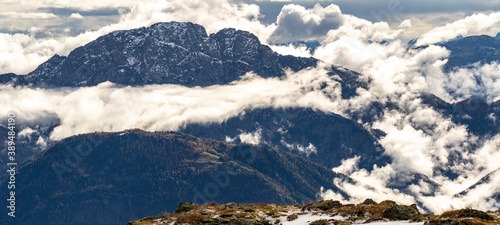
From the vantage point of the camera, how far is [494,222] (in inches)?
1620

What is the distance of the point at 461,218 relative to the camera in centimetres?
4125

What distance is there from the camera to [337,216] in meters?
50.8

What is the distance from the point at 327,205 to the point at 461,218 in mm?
19009

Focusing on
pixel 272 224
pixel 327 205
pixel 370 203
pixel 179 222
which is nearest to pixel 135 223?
pixel 179 222

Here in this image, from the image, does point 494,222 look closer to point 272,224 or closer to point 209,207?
point 272,224

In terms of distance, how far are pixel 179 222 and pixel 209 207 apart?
42.1ft

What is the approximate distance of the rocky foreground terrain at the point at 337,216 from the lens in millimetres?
42312

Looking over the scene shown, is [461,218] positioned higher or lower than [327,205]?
lower

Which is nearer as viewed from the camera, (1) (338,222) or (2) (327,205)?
(1) (338,222)

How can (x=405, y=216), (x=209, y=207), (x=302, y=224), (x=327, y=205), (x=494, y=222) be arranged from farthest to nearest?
(x=209, y=207), (x=327, y=205), (x=302, y=224), (x=405, y=216), (x=494, y=222)

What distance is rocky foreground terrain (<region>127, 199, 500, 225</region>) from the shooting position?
42.3 m

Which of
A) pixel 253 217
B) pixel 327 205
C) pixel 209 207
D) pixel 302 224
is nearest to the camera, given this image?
pixel 302 224

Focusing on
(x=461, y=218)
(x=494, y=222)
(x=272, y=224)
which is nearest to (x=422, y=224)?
(x=461, y=218)

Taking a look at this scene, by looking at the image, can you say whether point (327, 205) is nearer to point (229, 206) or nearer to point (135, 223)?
point (229, 206)
